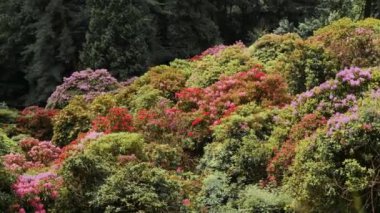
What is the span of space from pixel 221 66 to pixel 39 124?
5.83 metres

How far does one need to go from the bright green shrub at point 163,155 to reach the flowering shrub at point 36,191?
76.4 inches

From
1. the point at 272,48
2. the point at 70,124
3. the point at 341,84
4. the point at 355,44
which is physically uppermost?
the point at 341,84

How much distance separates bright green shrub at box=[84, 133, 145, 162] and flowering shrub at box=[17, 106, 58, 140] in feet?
23.3

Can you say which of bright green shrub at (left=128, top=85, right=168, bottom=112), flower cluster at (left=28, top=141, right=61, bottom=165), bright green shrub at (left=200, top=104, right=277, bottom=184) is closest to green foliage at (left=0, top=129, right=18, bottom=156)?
flower cluster at (left=28, top=141, right=61, bottom=165)

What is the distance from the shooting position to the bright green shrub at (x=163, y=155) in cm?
1020

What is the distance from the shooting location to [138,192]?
792 centimetres

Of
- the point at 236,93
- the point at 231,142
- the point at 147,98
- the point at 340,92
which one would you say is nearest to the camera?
the point at 340,92

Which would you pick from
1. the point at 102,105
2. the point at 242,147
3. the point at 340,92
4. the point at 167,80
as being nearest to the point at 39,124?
the point at 102,105

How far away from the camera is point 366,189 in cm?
727

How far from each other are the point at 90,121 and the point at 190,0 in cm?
1610

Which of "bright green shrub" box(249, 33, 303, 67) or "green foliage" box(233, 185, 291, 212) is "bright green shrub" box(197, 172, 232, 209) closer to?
"green foliage" box(233, 185, 291, 212)

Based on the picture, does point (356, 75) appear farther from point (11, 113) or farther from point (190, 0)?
point (190, 0)

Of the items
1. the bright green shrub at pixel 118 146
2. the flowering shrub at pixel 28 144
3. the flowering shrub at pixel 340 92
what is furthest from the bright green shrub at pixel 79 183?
the flowering shrub at pixel 28 144

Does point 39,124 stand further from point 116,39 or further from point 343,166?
point 343,166
